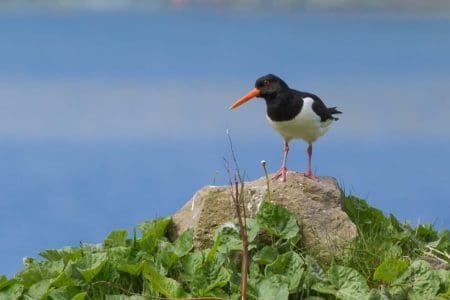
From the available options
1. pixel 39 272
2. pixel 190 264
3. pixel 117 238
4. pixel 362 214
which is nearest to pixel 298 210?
pixel 190 264

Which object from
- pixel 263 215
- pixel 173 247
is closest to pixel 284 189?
pixel 263 215

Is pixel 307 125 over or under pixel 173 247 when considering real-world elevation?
over

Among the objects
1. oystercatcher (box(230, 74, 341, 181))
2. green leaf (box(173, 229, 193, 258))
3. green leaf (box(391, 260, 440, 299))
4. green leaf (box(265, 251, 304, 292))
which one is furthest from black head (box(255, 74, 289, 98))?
green leaf (box(391, 260, 440, 299))

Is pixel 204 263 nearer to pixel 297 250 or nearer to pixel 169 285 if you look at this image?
pixel 169 285

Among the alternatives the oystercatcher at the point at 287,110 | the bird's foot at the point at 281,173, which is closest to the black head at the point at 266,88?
the oystercatcher at the point at 287,110

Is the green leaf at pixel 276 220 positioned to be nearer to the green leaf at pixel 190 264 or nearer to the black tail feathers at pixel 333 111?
the green leaf at pixel 190 264

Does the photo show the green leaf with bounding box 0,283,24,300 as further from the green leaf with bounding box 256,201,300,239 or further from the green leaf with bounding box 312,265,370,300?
the green leaf with bounding box 312,265,370,300

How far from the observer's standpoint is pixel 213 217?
20.2 ft

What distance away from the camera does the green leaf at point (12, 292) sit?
5.68m

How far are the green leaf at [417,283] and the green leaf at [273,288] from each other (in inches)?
28.2

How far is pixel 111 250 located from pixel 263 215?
1058 mm

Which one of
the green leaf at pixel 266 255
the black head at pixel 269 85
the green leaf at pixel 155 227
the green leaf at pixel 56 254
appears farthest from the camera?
the black head at pixel 269 85

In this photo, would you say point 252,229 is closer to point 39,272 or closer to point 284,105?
point 284,105

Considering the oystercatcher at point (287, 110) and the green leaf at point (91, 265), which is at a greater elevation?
the oystercatcher at point (287, 110)
